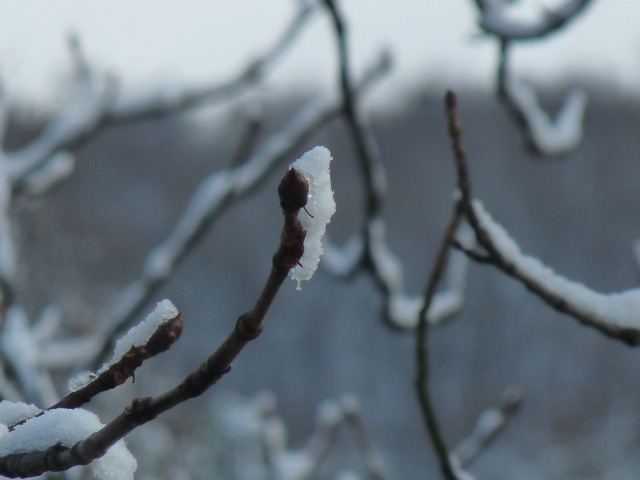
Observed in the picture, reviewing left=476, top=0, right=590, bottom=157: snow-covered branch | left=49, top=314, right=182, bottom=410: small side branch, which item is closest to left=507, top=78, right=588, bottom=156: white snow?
left=476, top=0, right=590, bottom=157: snow-covered branch

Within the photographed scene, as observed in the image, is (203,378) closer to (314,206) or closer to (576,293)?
(314,206)

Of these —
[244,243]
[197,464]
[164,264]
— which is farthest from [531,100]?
[244,243]

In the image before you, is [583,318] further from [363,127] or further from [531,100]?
[363,127]

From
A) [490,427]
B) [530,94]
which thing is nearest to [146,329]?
[490,427]

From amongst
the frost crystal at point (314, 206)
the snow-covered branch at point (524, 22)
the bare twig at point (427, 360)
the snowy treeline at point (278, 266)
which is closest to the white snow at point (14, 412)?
the snowy treeline at point (278, 266)

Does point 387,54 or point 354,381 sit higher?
point 387,54

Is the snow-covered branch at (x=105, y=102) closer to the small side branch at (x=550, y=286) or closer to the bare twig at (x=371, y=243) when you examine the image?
the bare twig at (x=371, y=243)
